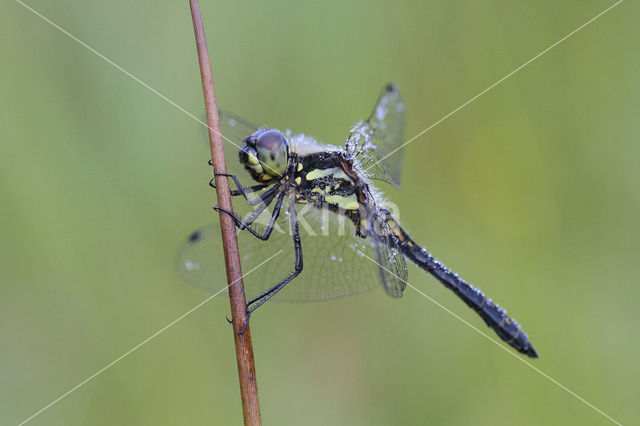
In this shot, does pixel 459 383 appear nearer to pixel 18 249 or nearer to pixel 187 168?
pixel 187 168

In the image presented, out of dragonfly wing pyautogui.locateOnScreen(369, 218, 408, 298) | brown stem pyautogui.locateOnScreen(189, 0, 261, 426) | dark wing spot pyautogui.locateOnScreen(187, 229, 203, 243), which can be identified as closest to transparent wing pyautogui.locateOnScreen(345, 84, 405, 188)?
dragonfly wing pyautogui.locateOnScreen(369, 218, 408, 298)

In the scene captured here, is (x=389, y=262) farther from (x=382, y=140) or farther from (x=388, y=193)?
(x=388, y=193)

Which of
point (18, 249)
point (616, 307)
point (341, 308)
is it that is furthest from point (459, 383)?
point (18, 249)

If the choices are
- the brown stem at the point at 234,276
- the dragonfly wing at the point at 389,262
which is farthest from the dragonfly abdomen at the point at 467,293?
the brown stem at the point at 234,276

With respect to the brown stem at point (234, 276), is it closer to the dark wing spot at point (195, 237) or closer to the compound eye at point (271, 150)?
the compound eye at point (271, 150)

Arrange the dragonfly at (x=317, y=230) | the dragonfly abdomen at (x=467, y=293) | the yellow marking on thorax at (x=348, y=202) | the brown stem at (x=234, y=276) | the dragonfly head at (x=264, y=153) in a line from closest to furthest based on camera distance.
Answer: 1. the brown stem at (x=234, y=276)
2. the dragonfly head at (x=264, y=153)
3. the dragonfly at (x=317, y=230)
4. the yellow marking on thorax at (x=348, y=202)
5. the dragonfly abdomen at (x=467, y=293)

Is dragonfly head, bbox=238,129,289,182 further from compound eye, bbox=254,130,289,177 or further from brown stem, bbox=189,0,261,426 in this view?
brown stem, bbox=189,0,261,426

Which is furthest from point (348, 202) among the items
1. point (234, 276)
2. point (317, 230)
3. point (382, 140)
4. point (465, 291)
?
point (234, 276)

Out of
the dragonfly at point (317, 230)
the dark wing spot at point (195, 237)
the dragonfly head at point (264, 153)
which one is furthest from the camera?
the dark wing spot at point (195, 237)
